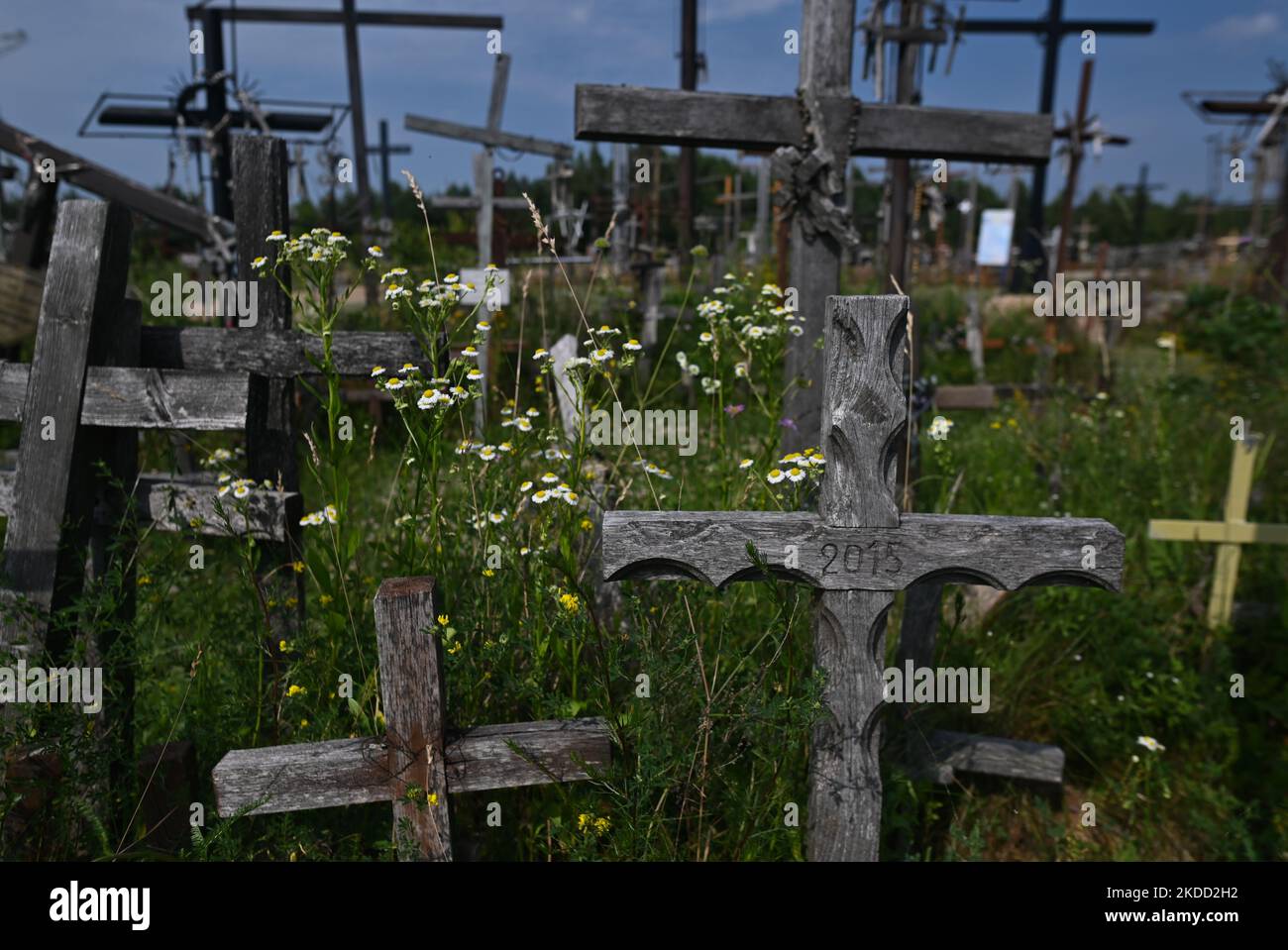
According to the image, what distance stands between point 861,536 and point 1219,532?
10.00 ft

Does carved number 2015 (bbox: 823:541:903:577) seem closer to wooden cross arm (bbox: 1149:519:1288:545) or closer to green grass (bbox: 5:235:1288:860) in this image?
green grass (bbox: 5:235:1288:860)

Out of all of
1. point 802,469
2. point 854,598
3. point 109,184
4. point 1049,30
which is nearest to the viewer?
point 854,598

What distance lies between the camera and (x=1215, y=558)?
16.3ft

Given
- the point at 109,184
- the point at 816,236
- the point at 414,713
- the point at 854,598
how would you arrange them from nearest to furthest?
1. the point at 414,713
2. the point at 854,598
3. the point at 816,236
4. the point at 109,184

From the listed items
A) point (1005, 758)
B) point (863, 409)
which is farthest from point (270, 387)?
point (1005, 758)

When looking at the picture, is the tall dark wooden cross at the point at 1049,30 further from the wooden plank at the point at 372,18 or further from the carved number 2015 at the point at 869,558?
the carved number 2015 at the point at 869,558

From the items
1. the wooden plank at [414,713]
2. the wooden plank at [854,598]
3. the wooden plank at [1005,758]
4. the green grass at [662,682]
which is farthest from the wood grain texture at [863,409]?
the wooden plank at [1005,758]

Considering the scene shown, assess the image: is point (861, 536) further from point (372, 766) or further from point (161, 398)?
point (161, 398)

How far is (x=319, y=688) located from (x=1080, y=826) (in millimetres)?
2813

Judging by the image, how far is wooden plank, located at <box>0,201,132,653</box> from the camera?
3229mm

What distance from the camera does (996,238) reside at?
2167 cm

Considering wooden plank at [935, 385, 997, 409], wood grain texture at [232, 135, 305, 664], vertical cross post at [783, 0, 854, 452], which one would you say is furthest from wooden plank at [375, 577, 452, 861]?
wooden plank at [935, 385, 997, 409]
